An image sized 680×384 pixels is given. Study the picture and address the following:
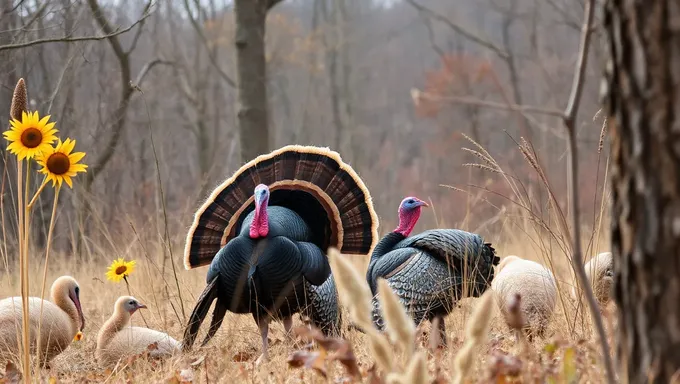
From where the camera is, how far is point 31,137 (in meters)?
2.78

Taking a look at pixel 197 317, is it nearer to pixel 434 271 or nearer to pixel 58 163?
pixel 434 271

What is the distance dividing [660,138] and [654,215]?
141 millimetres

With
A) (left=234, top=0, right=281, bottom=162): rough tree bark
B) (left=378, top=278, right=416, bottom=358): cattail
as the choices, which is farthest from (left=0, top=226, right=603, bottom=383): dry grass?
(left=234, top=0, right=281, bottom=162): rough tree bark

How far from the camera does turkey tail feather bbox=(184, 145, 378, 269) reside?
4621mm

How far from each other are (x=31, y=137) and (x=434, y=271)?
200cm

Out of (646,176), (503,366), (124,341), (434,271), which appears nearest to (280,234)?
(434,271)

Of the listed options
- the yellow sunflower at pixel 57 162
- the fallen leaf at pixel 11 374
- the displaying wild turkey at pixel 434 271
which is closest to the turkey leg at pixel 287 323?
the displaying wild turkey at pixel 434 271

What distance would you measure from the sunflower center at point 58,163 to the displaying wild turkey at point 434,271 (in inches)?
68.0

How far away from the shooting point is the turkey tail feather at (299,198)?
15.2ft

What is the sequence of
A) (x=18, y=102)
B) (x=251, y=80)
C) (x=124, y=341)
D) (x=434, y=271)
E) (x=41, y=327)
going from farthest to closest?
(x=251, y=80)
(x=434, y=271)
(x=124, y=341)
(x=41, y=327)
(x=18, y=102)

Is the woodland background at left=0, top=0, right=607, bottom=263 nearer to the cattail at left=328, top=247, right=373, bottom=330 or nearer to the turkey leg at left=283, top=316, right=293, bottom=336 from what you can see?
the cattail at left=328, top=247, right=373, bottom=330

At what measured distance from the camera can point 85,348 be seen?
4551mm

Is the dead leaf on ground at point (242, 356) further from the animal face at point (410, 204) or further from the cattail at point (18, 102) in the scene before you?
the cattail at point (18, 102)

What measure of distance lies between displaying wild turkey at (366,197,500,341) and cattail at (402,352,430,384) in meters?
2.51
